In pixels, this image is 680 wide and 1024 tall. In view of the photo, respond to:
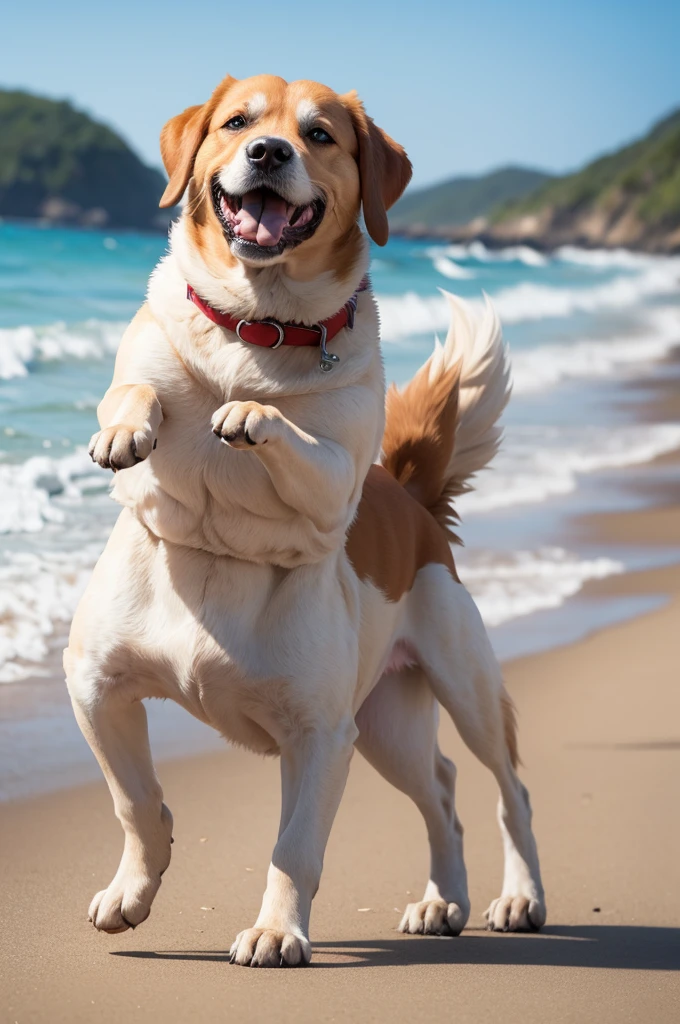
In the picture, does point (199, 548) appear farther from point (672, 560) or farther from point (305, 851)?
point (672, 560)

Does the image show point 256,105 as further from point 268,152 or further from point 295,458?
point 295,458

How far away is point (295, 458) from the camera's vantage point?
9.50 feet

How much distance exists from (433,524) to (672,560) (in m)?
4.48

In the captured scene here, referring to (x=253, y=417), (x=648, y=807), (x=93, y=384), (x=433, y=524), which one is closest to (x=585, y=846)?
(x=648, y=807)

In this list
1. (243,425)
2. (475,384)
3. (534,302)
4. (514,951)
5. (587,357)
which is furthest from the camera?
(534,302)

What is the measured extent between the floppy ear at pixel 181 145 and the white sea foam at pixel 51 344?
8.36m

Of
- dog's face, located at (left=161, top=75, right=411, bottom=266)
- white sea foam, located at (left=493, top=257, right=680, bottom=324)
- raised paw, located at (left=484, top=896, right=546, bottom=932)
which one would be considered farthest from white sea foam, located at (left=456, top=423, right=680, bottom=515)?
white sea foam, located at (left=493, top=257, right=680, bottom=324)

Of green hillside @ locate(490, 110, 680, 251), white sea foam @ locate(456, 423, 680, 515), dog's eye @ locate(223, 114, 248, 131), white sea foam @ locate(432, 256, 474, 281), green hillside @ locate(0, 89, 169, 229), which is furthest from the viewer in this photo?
green hillside @ locate(490, 110, 680, 251)

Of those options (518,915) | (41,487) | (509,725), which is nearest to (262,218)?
(509,725)

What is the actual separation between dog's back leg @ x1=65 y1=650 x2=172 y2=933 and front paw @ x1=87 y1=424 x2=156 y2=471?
0.62 meters

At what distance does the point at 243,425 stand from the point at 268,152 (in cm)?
66

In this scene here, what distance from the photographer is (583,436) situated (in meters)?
12.4

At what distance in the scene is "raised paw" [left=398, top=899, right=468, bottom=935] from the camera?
3.71 metres

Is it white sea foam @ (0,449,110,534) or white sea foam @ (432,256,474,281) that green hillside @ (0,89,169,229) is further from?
white sea foam @ (0,449,110,534)
